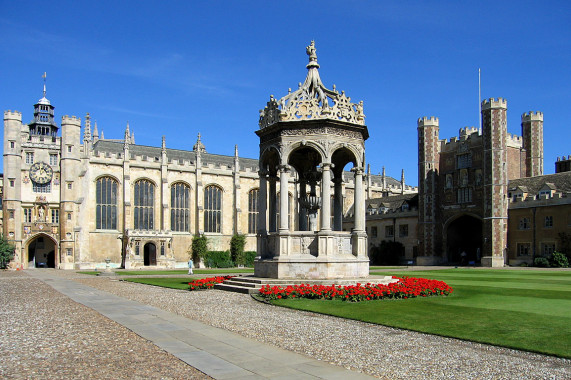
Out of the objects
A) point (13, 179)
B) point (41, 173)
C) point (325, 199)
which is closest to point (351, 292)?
point (325, 199)

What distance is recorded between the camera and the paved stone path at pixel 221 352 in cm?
687

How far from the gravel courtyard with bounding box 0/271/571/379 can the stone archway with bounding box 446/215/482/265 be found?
4562cm

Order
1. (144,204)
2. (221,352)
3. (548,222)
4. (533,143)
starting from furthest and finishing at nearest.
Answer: (144,204)
(533,143)
(548,222)
(221,352)

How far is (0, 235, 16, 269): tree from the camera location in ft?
159

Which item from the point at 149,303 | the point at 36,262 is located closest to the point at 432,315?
the point at 149,303

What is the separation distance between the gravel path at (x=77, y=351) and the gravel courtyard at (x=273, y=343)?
0.01 metres

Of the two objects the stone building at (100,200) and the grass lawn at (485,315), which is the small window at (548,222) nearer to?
the stone building at (100,200)

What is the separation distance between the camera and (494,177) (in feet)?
163

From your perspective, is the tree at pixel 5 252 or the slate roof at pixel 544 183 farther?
the tree at pixel 5 252

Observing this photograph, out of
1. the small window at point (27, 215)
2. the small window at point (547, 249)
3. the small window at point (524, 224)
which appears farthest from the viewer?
the small window at point (27, 215)

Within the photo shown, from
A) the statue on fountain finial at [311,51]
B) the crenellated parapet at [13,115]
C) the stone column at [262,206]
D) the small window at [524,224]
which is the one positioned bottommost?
the small window at [524,224]

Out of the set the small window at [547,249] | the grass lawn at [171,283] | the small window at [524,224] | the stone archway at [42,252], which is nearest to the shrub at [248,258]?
the stone archway at [42,252]

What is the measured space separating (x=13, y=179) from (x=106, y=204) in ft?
30.1

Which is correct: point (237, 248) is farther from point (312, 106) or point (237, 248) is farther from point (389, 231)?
point (312, 106)
